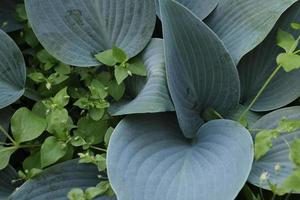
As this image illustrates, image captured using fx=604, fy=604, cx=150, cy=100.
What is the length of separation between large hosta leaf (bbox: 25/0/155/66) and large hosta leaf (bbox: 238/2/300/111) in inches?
8.4

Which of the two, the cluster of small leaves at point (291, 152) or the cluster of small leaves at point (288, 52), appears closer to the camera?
the cluster of small leaves at point (291, 152)

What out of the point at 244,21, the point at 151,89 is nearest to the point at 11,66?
the point at 151,89

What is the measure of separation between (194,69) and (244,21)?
16 centimetres

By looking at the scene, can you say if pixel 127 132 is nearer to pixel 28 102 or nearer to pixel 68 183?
pixel 68 183

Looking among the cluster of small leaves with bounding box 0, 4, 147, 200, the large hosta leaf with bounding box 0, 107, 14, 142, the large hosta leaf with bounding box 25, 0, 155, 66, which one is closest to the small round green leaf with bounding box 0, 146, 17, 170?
the cluster of small leaves with bounding box 0, 4, 147, 200

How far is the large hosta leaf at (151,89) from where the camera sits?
1.05 m

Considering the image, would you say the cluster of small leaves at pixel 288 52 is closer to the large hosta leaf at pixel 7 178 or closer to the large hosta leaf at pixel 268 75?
the large hosta leaf at pixel 268 75

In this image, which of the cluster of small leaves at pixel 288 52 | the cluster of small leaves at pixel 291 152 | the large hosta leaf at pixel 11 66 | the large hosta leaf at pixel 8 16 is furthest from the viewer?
the large hosta leaf at pixel 8 16

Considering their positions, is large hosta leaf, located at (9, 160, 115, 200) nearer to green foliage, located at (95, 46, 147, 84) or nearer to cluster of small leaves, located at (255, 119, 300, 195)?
green foliage, located at (95, 46, 147, 84)

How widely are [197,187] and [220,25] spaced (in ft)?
1.27

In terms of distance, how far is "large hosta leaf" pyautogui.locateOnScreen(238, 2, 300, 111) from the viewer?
Result: 1.16 m

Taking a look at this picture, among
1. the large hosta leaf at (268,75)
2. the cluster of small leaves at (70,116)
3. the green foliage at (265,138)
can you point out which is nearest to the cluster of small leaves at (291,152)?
the green foliage at (265,138)

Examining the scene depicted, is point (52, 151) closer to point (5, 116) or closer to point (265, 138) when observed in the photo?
point (5, 116)

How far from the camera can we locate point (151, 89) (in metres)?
1.09
